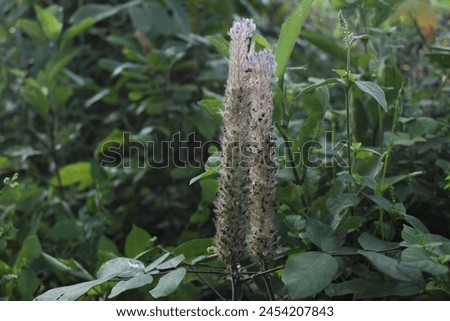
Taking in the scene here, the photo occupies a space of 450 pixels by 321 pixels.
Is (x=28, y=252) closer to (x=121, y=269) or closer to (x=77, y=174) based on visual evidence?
(x=121, y=269)

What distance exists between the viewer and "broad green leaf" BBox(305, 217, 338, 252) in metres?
0.90

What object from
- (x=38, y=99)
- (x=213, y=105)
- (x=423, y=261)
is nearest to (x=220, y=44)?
(x=213, y=105)

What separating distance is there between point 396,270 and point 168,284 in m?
0.30

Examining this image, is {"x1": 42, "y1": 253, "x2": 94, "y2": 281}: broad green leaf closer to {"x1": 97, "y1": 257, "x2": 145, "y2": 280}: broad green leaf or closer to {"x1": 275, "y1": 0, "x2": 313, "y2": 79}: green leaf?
{"x1": 97, "y1": 257, "x2": 145, "y2": 280}: broad green leaf

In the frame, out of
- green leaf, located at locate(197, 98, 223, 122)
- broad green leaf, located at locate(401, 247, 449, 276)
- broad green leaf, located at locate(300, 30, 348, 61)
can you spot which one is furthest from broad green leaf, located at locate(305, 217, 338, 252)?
broad green leaf, located at locate(300, 30, 348, 61)

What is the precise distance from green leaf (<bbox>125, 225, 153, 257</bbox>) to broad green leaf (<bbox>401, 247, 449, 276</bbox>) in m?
0.53

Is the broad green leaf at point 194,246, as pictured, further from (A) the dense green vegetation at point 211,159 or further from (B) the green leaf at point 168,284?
(B) the green leaf at point 168,284

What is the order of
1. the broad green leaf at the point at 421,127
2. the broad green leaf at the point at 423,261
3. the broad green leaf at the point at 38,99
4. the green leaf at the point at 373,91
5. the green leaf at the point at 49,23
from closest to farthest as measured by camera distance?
the broad green leaf at the point at 423,261, the green leaf at the point at 373,91, the broad green leaf at the point at 421,127, the broad green leaf at the point at 38,99, the green leaf at the point at 49,23

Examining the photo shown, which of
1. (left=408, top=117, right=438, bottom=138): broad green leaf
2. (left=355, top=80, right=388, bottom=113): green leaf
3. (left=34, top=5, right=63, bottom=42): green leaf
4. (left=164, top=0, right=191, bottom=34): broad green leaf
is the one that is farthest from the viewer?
(left=164, top=0, right=191, bottom=34): broad green leaf

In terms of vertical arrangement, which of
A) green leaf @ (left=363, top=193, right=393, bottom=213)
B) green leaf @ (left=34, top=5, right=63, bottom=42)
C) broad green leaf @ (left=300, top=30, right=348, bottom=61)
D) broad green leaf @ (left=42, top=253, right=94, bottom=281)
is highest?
green leaf @ (left=34, top=5, right=63, bottom=42)

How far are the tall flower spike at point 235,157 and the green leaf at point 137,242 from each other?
331mm

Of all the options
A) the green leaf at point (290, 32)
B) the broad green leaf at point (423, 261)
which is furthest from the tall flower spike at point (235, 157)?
the broad green leaf at point (423, 261)

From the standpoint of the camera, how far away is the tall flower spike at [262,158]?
0.84 m

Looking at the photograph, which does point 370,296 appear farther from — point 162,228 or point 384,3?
point 162,228
